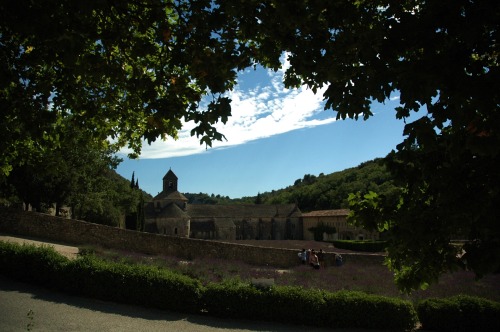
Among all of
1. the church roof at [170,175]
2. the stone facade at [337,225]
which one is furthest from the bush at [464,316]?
the church roof at [170,175]

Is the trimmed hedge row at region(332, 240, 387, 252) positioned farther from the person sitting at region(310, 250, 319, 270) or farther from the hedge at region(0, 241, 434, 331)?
the hedge at region(0, 241, 434, 331)

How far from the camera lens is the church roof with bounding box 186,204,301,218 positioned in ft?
208

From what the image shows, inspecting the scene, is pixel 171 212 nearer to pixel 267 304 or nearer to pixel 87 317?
pixel 267 304

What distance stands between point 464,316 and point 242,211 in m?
56.4

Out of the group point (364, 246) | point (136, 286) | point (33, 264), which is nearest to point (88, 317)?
point (136, 286)

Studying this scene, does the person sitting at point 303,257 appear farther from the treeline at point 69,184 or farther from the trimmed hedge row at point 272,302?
the treeline at point 69,184

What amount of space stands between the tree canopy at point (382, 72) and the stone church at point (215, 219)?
169ft

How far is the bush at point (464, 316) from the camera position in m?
11.4

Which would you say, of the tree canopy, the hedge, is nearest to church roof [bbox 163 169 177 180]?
the hedge

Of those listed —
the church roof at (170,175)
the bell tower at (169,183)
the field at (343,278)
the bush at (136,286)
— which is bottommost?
the field at (343,278)

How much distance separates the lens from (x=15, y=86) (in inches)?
262

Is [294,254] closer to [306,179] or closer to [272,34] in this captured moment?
[272,34]

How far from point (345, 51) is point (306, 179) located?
16004cm

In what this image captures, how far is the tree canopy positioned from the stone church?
51399 millimetres
